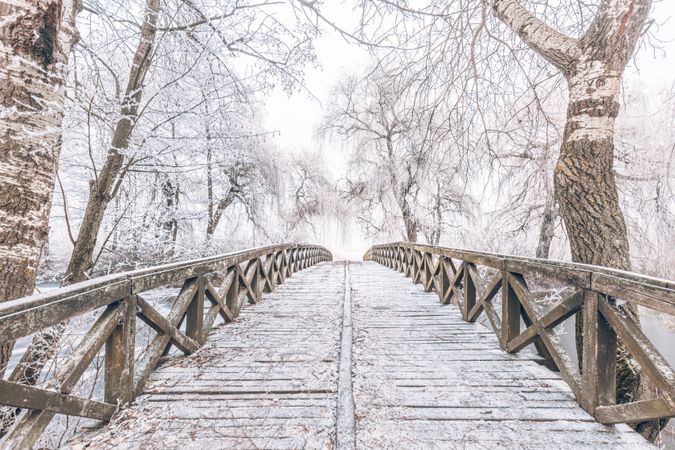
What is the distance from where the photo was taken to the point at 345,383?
2262 millimetres

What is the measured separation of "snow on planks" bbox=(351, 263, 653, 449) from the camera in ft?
5.64

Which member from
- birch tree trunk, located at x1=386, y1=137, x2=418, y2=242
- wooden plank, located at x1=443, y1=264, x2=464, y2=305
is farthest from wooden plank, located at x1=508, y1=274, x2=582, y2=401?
birch tree trunk, located at x1=386, y1=137, x2=418, y2=242

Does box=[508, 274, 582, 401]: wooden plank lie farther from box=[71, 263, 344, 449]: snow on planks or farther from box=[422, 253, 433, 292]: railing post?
box=[422, 253, 433, 292]: railing post

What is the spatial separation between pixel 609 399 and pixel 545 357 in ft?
3.04

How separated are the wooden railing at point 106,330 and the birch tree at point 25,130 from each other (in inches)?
19.0

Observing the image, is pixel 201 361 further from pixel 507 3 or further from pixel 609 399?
pixel 507 3

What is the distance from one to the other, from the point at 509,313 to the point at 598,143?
1671 mm

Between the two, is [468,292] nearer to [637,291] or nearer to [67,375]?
[637,291]

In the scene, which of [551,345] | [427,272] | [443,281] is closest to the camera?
[551,345]

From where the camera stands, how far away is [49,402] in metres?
1.43

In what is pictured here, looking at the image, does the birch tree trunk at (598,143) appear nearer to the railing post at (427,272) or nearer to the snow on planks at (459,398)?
the snow on planks at (459,398)

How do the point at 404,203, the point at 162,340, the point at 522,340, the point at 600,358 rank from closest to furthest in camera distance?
the point at 600,358 < the point at 162,340 < the point at 522,340 < the point at 404,203

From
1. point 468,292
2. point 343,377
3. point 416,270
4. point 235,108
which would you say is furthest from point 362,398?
point 416,270

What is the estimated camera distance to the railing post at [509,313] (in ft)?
9.45
